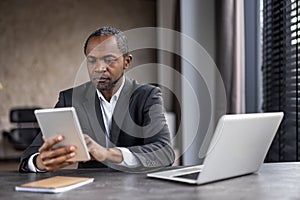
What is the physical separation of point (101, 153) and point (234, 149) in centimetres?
38

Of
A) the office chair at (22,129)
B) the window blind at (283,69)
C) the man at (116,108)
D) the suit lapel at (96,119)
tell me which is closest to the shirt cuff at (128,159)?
the man at (116,108)

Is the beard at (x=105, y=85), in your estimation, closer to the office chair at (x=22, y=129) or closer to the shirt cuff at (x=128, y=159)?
the shirt cuff at (x=128, y=159)

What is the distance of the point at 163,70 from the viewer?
16.3 feet

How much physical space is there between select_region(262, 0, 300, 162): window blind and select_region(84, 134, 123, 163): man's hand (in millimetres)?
1046

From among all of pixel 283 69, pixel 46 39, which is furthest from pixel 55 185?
pixel 46 39

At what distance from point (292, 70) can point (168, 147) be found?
100 cm

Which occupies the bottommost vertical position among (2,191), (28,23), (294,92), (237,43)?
(2,191)

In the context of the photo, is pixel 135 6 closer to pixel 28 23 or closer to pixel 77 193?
pixel 28 23

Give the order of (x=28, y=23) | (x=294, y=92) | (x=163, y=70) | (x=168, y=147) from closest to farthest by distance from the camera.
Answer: (x=168, y=147) < (x=294, y=92) < (x=163, y=70) < (x=28, y=23)

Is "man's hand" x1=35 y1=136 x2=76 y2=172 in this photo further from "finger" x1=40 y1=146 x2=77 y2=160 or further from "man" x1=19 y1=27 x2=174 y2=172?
"man" x1=19 y1=27 x2=174 y2=172

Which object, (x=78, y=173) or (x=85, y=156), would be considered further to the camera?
(x=78, y=173)

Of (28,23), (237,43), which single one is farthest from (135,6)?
(237,43)

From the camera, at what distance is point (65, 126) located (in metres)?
1.13

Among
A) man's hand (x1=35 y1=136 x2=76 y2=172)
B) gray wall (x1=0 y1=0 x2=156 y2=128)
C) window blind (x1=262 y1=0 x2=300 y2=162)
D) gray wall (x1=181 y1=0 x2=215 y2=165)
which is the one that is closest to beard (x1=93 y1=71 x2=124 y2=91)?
man's hand (x1=35 y1=136 x2=76 y2=172)
